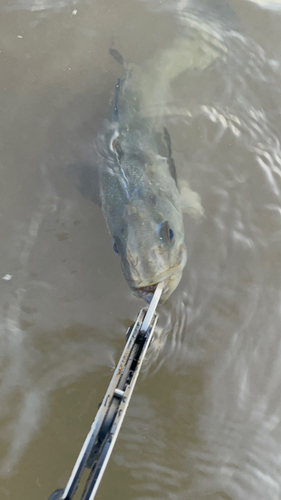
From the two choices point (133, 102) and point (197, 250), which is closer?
point (197, 250)

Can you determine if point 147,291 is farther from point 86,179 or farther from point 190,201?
point 86,179

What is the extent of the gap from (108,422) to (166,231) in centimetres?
131

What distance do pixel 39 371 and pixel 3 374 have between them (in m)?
0.30

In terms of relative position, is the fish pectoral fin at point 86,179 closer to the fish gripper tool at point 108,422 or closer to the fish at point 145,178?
the fish at point 145,178

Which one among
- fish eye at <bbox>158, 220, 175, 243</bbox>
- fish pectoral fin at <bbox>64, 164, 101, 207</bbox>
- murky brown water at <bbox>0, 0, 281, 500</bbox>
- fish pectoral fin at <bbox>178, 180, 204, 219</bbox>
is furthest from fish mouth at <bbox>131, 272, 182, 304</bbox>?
fish pectoral fin at <bbox>64, 164, 101, 207</bbox>

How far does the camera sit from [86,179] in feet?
10.8

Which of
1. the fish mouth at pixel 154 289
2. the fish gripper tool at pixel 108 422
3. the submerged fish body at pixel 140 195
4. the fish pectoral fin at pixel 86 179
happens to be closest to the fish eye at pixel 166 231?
the submerged fish body at pixel 140 195

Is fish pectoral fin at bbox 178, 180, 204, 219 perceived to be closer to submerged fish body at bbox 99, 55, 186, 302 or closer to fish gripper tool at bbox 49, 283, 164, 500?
submerged fish body at bbox 99, 55, 186, 302

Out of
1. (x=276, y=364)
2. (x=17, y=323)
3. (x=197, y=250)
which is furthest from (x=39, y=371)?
(x=276, y=364)

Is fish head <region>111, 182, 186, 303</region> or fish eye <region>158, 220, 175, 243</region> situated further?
fish eye <region>158, 220, 175, 243</region>

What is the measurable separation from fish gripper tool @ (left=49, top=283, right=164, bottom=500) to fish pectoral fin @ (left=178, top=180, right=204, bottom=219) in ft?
4.61

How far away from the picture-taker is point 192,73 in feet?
12.7

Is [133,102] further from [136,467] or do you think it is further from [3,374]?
[136,467]

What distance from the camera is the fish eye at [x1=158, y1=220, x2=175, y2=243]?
7.85 ft
